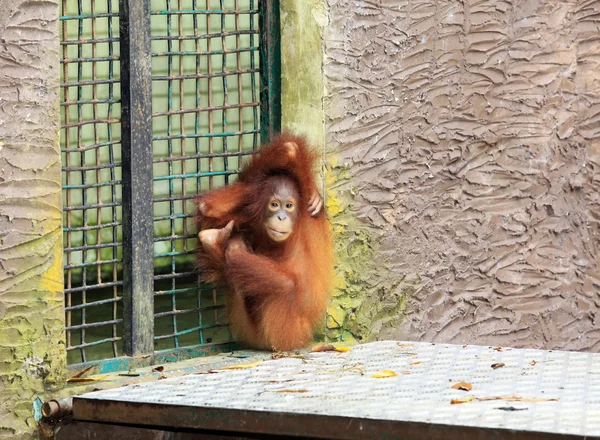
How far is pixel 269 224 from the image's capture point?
3230 millimetres

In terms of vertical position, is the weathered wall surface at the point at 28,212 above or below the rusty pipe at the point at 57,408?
above

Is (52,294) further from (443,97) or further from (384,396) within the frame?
(443,97)

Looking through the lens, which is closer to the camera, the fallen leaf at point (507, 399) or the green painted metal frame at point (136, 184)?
the fallen leaf at point (507, 399)

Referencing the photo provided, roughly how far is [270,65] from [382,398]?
1318mm

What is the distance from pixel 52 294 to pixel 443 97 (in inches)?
63.5

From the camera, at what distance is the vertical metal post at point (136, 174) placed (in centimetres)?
305

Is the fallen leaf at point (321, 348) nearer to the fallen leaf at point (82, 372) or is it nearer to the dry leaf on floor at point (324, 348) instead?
the dry leaf on floor at point (324, 348)

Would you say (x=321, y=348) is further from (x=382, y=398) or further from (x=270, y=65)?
(x=270, y=65)

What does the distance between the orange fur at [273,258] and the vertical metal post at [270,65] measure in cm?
20

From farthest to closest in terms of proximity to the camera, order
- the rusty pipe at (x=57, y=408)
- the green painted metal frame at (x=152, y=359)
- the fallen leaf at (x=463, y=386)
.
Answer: the green painted metal frame at (x=152, y=359), the rusty pipe at (x=57, y=408), the fallen leaf at (x=463, y=386)

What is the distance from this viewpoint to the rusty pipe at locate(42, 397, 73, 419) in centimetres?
272

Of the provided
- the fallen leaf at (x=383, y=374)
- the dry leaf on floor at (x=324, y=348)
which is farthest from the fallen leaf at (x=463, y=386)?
the dry leaf on floor at (x=324, y=348)

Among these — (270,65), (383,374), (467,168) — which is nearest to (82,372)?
(383,374)

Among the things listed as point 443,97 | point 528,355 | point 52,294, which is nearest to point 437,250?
point 443,97
